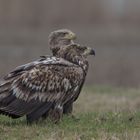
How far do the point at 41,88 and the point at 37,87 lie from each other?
6cm

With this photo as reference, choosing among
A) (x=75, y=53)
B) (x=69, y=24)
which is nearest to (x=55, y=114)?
(x=75, y=53)

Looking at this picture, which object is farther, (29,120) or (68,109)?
(68,109)

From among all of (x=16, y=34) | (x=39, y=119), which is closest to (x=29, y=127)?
(x=39, y=119)

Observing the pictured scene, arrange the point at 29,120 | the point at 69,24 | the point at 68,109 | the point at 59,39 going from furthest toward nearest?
the point at 69,24, the point at 59,39, the point at 68,109, the point at 29,120

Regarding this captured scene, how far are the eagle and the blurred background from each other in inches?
634

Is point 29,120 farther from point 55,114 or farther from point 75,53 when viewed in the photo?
point 75,53

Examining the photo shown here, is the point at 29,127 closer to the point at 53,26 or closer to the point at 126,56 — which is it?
the point at 126,56

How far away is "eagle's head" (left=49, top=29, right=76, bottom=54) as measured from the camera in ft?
38.5

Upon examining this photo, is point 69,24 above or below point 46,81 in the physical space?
below

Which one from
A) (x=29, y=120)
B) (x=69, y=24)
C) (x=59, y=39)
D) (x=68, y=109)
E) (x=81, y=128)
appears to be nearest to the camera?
(x=81, y=128)

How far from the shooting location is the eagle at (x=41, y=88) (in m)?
10.8

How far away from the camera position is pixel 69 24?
3588 centimetres

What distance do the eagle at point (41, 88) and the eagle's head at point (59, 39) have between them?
463 mm

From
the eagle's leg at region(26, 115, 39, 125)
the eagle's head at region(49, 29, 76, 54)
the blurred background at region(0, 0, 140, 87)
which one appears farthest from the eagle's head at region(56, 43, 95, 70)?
the blurred background at region(0, 0, 140, 87)
